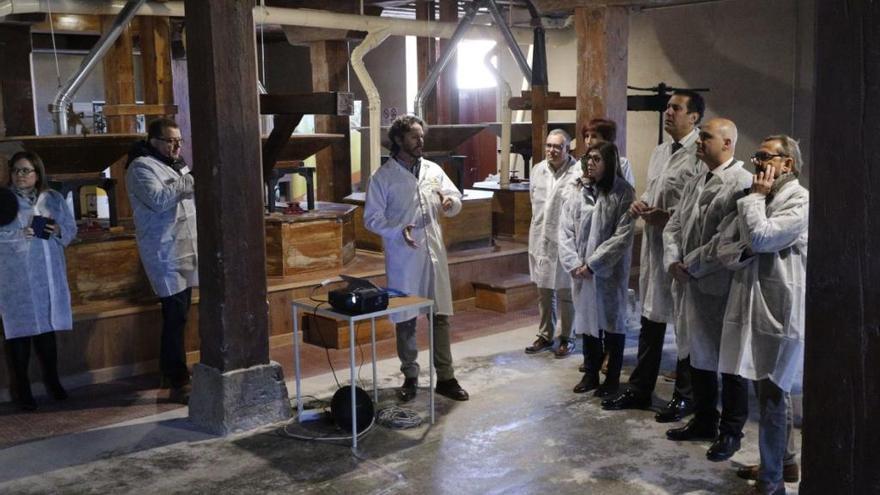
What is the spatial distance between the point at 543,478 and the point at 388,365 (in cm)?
198

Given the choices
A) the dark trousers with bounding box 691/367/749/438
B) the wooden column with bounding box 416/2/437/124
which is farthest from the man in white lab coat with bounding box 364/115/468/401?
the wooden column with bounding box 416/2/437/124

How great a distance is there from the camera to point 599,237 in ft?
16.3

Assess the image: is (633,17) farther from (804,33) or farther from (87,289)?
(87,289)

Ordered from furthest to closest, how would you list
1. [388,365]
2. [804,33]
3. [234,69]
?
[804,33]
[388,365]
[234,69]

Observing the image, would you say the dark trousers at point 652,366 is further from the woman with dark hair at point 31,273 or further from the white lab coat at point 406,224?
the woman with dark hair at point 31,273


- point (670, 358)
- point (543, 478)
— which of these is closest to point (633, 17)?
point (670, 358)

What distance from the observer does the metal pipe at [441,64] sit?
7.93m

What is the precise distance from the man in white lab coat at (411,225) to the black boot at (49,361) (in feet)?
6.32

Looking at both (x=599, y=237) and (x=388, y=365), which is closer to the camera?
(x=599, y=237)

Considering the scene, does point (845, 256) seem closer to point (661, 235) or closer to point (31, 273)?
point (661, 235)

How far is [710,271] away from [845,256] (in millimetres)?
2062

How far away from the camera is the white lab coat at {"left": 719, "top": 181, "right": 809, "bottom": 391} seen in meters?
3.47

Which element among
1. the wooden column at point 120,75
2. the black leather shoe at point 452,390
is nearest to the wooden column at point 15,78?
the wooden column at point 120,75

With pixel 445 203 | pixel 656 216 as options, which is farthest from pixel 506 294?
pixel 656 216
